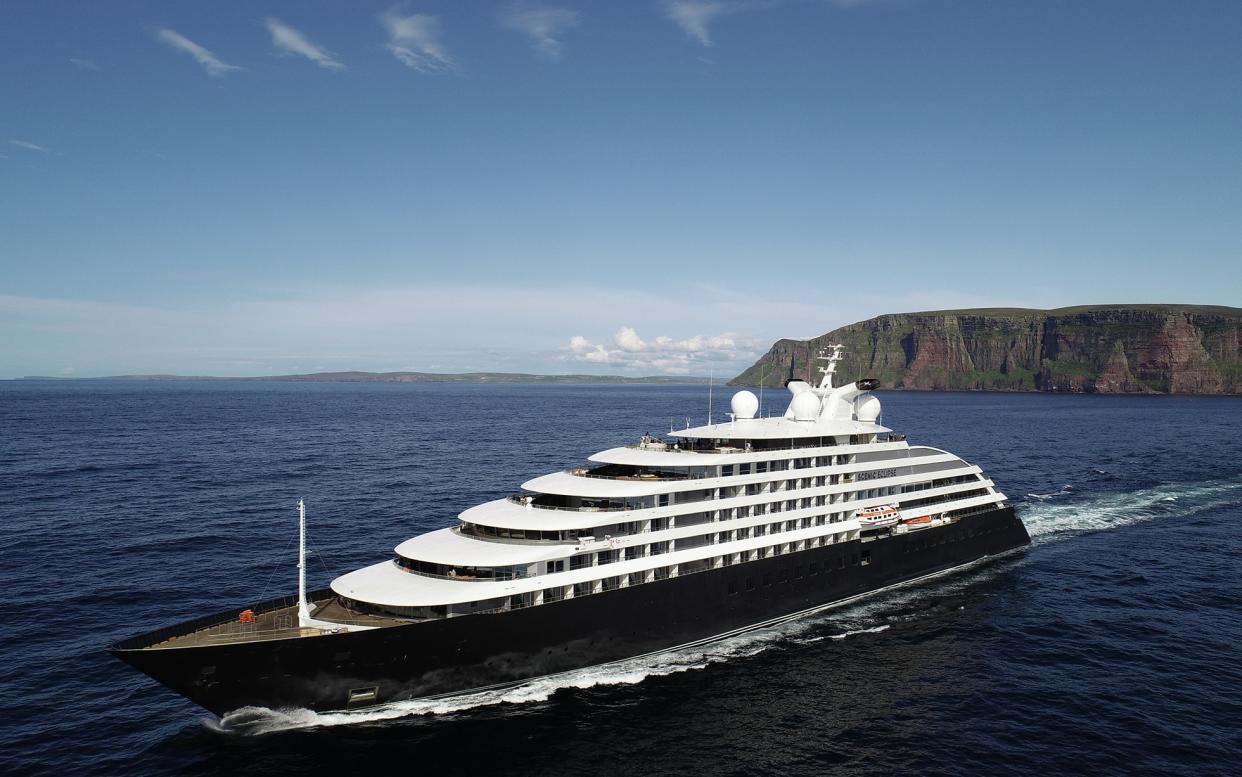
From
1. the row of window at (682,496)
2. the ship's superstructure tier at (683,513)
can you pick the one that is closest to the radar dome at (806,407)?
the ship's superstructure tier at (683,513)

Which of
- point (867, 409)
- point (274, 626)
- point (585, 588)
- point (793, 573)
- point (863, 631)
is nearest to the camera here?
point (274, 626)

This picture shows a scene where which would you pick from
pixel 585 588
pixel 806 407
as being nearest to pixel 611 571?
pixel 585 588

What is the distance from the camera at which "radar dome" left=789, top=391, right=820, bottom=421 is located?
1740 inches

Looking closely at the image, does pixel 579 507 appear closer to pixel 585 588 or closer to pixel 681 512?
pixel 585 588

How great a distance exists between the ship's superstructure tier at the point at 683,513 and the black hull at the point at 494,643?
88cm

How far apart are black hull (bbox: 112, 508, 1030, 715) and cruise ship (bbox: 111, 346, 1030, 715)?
2.5 inches

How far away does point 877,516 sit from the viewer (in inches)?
1677

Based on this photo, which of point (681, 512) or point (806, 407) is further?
point (806, 407)

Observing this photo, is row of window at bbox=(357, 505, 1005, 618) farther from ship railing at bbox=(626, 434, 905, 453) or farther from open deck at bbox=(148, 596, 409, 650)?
ship railing at bbox=(626, 434, 905, 453)

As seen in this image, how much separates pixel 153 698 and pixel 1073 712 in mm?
37869

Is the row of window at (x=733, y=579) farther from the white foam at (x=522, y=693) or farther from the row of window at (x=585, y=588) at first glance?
the white foam at (x=522, y=693)

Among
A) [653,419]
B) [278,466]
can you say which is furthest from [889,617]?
[653,419]

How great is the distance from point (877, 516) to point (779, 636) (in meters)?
11.3

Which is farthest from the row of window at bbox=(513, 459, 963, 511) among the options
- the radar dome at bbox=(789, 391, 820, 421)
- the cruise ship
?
the radar dome at bbox=(789, 391, 820, 421)
